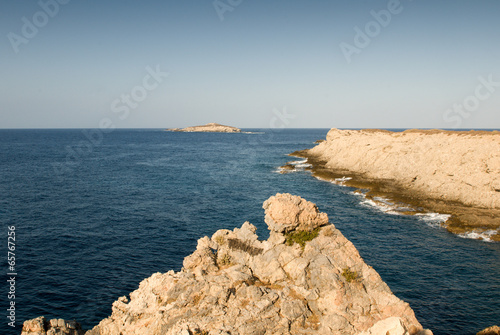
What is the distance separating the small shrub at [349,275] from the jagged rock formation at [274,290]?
6 cm

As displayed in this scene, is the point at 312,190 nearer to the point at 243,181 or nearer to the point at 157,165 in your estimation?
the point at 243,181

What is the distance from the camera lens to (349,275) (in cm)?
1992

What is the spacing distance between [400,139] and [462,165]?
25.0m

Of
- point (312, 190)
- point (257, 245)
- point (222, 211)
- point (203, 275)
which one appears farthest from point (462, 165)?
point (203, 275)

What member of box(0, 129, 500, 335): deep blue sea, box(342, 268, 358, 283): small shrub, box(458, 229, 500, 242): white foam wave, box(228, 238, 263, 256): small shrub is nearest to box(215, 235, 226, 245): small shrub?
box(228, 238, 263, 256): small shrub

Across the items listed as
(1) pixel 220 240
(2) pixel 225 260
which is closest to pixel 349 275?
(2) pixel 225 260

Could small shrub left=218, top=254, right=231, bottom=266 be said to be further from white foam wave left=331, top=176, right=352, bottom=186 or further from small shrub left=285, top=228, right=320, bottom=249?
white foam wave left=331, top=176, right=352, bottom=186

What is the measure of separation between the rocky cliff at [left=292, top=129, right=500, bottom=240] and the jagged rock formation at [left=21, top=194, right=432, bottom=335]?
107ft

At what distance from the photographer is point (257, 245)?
76.6ft

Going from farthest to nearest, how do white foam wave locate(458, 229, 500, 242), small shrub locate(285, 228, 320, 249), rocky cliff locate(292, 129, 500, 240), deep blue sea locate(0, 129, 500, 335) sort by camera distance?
rocky cliff locate(292, 129, 500, 240), white foam wave locate(458, 229, 500, 242), deep blue sea locate(0, 129, 500, 335), small shrub locate(285, 228, 320, 249)

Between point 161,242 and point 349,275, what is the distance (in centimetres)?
2809

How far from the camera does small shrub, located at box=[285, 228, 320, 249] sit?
75.2 feet

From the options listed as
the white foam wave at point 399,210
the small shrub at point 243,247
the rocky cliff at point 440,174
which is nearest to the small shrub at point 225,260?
the small shrub at point 243,247

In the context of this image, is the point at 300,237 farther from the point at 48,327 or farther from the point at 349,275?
the point at 48,327
